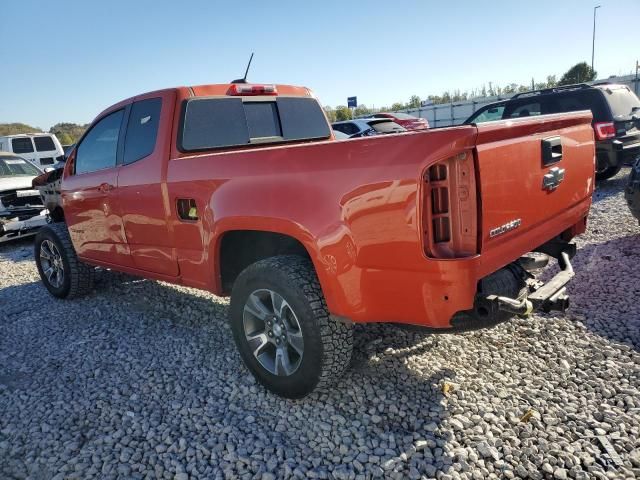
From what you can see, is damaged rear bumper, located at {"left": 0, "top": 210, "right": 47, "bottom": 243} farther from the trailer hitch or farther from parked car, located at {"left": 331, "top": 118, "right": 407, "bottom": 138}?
the trailer hitch

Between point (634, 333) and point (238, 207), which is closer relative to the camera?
point (238, 207)

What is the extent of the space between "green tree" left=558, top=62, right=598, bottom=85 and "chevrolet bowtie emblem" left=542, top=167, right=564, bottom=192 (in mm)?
31930

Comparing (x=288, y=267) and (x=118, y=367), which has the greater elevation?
(x=288, y=267)

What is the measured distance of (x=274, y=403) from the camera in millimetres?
2883

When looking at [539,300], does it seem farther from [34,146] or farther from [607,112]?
[34,146]

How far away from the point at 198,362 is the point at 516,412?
222 centimetres

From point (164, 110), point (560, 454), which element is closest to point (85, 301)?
point (164, 110)

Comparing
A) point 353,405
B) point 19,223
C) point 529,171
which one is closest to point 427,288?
point 529,171

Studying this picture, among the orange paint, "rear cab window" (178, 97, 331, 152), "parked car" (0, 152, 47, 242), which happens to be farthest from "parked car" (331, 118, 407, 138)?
the orange paint

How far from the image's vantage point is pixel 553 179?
2639mm

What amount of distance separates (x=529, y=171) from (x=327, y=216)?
43.5 inches

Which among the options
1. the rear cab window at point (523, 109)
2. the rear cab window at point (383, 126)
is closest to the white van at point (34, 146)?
the rear cab window at point (383, 126)

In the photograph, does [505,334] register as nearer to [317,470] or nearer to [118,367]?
[317,470]

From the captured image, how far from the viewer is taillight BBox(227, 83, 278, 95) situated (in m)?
3.77
